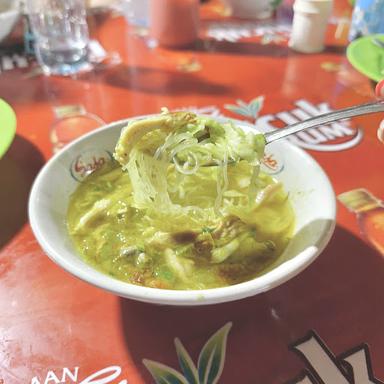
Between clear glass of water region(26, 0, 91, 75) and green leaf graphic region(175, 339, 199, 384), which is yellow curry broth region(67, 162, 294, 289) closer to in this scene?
green leaf graphic region(175, 339, 199, 384)

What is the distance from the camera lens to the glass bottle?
3.94 ft

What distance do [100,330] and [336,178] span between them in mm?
869

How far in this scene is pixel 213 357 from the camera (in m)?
0.90

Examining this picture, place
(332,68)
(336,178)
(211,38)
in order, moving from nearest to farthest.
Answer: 1. (336,178)
2. (332,68)
3. (211,38)

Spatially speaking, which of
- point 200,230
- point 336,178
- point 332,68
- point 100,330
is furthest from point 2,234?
point 332,68

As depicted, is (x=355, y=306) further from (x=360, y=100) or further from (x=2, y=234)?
(x=360, y=100)

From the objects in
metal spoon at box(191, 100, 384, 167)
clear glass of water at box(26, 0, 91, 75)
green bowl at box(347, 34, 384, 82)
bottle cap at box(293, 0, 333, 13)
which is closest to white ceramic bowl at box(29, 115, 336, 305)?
metal spoon at box(191, 100, 384, 167)

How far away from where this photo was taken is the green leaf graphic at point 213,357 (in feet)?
2.85

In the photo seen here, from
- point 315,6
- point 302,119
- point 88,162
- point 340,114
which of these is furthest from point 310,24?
point 88,162

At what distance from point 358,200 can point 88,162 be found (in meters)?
0.81

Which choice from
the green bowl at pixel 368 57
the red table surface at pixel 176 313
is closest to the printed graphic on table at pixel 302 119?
the red table surface at pixel 176 313

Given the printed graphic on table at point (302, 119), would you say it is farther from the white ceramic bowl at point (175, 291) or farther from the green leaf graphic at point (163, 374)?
the green leaf graphic at point (163, 374)

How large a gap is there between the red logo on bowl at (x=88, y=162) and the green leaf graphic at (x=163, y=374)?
1.81ft

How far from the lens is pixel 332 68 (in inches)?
81.4
